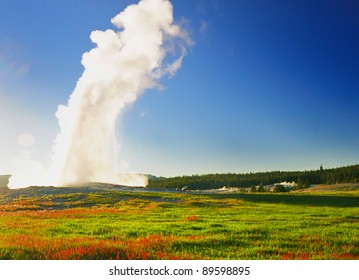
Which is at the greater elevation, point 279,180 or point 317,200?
point 279,180

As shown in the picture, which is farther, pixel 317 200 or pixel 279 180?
pixel 279 180

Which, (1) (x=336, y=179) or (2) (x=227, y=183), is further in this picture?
(2) (x=227, y=183)

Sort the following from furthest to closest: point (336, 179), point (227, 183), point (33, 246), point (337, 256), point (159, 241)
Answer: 1. point (227, 183)
2. point (336, 179)
3. point (159, 241)
4. point (33, 246)
5. point (337, 256)

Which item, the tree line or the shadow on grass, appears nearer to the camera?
the shadow on grass

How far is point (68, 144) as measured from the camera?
402ft

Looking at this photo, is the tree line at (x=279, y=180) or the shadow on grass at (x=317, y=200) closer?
the shadow on grass at (x=317, y=200)
